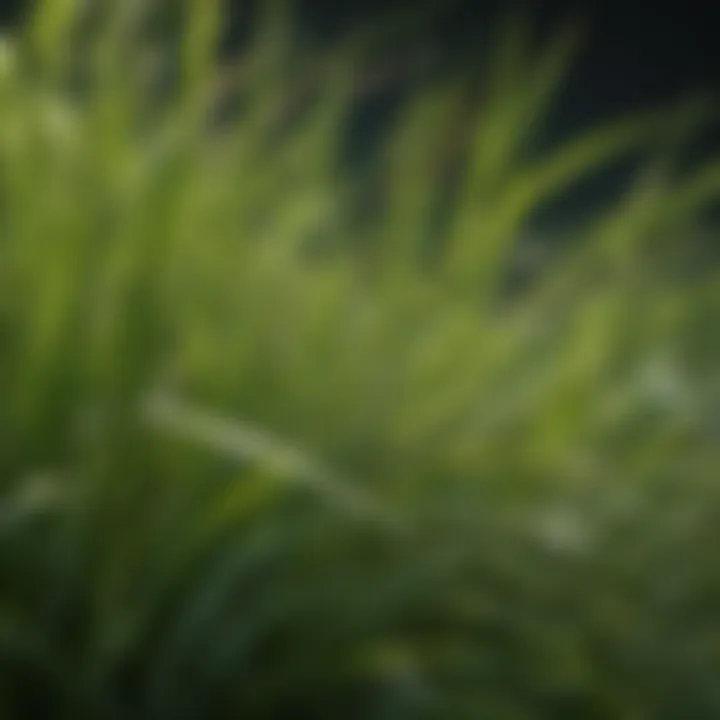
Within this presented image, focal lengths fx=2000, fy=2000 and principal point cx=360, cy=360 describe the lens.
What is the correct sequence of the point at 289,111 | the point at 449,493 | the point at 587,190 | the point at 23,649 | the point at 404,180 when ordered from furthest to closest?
the point at 587,190 → the point at 289,111 → the point at 404,180 → the point at 449,493 → the point at 23,649

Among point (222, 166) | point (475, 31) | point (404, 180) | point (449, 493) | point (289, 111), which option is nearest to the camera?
point (449, 493)

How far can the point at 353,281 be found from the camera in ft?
4.58

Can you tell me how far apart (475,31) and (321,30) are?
16 centimetres

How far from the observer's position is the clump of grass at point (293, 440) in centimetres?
114

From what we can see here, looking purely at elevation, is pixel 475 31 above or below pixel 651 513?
above

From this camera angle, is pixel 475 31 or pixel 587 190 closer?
pixel 475 31

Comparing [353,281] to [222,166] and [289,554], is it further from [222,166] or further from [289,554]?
[289,554]

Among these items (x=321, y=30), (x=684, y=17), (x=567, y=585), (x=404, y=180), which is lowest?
(x=567, y=585)

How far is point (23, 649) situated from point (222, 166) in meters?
0.41

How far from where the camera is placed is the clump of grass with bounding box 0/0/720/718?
114 cm

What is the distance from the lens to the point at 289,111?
5.34 feet

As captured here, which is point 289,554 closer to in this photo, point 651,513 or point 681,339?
point 651,513

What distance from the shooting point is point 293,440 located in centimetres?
122

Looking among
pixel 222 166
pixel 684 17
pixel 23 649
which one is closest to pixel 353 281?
pixel 222 166
